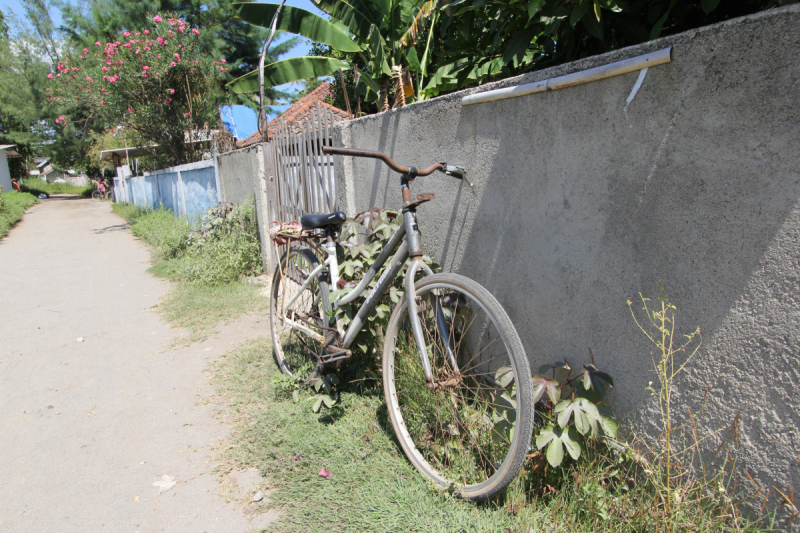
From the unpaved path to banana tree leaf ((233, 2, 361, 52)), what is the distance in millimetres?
3361

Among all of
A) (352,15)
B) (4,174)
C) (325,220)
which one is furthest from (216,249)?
(4,174)

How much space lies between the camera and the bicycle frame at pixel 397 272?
233 centimetres

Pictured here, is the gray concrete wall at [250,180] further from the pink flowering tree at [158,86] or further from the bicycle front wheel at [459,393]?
the pink flowering tree at [158,86]

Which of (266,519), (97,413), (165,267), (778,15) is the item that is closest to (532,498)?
(266,519)

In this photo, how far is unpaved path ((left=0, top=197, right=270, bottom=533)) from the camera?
243 centimetres

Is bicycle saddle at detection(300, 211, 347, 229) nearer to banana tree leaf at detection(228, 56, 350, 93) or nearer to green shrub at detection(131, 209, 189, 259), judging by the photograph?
banana tree leaf at detection(228, 56, 350, 93)

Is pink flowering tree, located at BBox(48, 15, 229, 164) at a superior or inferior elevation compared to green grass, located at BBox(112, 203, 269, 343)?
superior

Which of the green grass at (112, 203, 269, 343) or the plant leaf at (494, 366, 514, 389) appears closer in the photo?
the plant leaf at (494, 366, 514, 389)

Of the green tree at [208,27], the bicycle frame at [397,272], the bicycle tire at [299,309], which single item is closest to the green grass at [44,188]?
the green tree at [208,27]

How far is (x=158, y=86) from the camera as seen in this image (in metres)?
12.6

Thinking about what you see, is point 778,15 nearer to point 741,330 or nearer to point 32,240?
point 741,330

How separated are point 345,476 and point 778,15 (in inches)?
101

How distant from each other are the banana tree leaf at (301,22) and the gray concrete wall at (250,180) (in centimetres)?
149

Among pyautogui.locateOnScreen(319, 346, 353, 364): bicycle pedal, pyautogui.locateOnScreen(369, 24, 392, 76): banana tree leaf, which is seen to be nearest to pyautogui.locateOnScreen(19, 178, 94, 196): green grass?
pyautogui.locateOnScreen(369, 24, 392, 76): banana tree leaf
